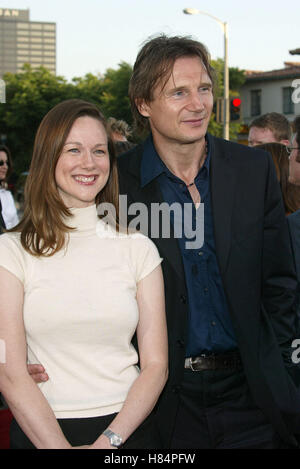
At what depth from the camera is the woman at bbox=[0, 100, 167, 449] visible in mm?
2221


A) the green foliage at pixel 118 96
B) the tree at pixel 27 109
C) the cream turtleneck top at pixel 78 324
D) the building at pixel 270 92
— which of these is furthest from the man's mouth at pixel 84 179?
the tree at pixel 27 109

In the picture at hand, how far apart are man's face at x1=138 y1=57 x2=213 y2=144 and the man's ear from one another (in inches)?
3.1

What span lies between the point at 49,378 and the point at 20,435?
0.24 meters

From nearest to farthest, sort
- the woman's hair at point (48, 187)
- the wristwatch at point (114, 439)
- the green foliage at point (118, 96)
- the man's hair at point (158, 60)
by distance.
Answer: the wristwatch at point (114, 439), the woman's hair at point (48, 187), the man's hair at point (158, 60), the green foliage at point (118, 96)

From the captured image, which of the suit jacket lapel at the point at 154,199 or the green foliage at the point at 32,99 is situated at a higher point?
the green foliage at the point at 32,99

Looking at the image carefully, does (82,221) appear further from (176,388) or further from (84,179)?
(176,388)

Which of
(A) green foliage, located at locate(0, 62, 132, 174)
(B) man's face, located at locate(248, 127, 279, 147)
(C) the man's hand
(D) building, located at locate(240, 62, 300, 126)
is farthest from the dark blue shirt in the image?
(D) building, located at locate(240, 62, 300, 126)

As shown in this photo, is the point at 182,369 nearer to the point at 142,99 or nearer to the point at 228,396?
the point at 228,396

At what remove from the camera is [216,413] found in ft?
8.80

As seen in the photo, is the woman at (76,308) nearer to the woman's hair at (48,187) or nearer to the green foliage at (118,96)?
the woman's hair at (48,187)

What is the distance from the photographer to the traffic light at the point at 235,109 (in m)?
14.6

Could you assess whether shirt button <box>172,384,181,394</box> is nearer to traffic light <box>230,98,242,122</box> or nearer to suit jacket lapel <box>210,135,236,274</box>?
suit jacket lapel <box>210,135,236,274</box>

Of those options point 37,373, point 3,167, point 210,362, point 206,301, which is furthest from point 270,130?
point 3,167

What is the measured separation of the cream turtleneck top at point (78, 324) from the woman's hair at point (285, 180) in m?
1.76
